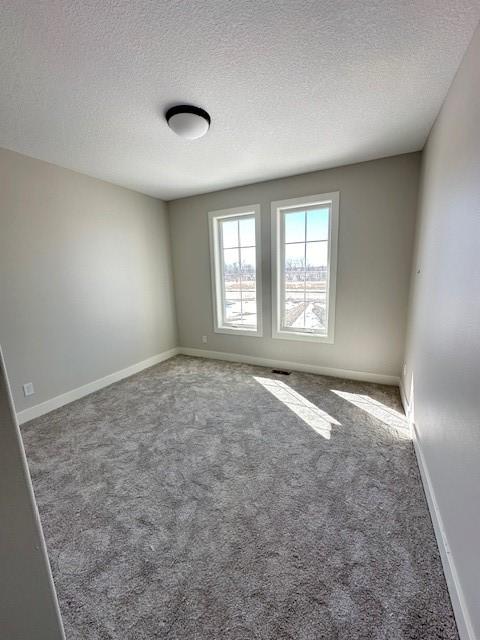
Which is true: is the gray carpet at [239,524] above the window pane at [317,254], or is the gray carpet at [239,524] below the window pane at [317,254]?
below

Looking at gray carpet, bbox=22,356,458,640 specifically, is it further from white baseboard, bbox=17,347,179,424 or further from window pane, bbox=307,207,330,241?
Result: window pane, bbox=307,207,330,241

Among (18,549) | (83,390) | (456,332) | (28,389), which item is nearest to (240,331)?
(83,390)

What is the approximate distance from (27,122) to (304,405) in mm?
3345

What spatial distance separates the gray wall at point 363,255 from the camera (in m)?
2.88

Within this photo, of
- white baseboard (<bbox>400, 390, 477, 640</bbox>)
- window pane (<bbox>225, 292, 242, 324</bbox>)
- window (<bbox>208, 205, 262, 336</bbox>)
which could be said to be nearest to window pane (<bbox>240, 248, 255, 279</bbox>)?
window (<bbox>208, 205, 262, 336</bbox>)

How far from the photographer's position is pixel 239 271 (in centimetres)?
402

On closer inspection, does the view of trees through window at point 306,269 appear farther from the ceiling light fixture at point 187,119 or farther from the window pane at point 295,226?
the ceiling light fixture at point 187,119

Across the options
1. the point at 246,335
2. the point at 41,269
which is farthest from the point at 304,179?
the point at 41,269

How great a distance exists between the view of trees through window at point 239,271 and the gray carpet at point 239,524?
168 cm

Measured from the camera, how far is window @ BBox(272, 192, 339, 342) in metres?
3.31

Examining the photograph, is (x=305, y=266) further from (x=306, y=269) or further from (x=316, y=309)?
(x=316, y=309)

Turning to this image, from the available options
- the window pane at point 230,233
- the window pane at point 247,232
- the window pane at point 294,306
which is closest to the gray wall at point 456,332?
the window pane at point 294,306

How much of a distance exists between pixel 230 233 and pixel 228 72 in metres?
2.43

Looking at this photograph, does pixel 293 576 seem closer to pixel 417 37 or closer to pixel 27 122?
pixel 417 37
